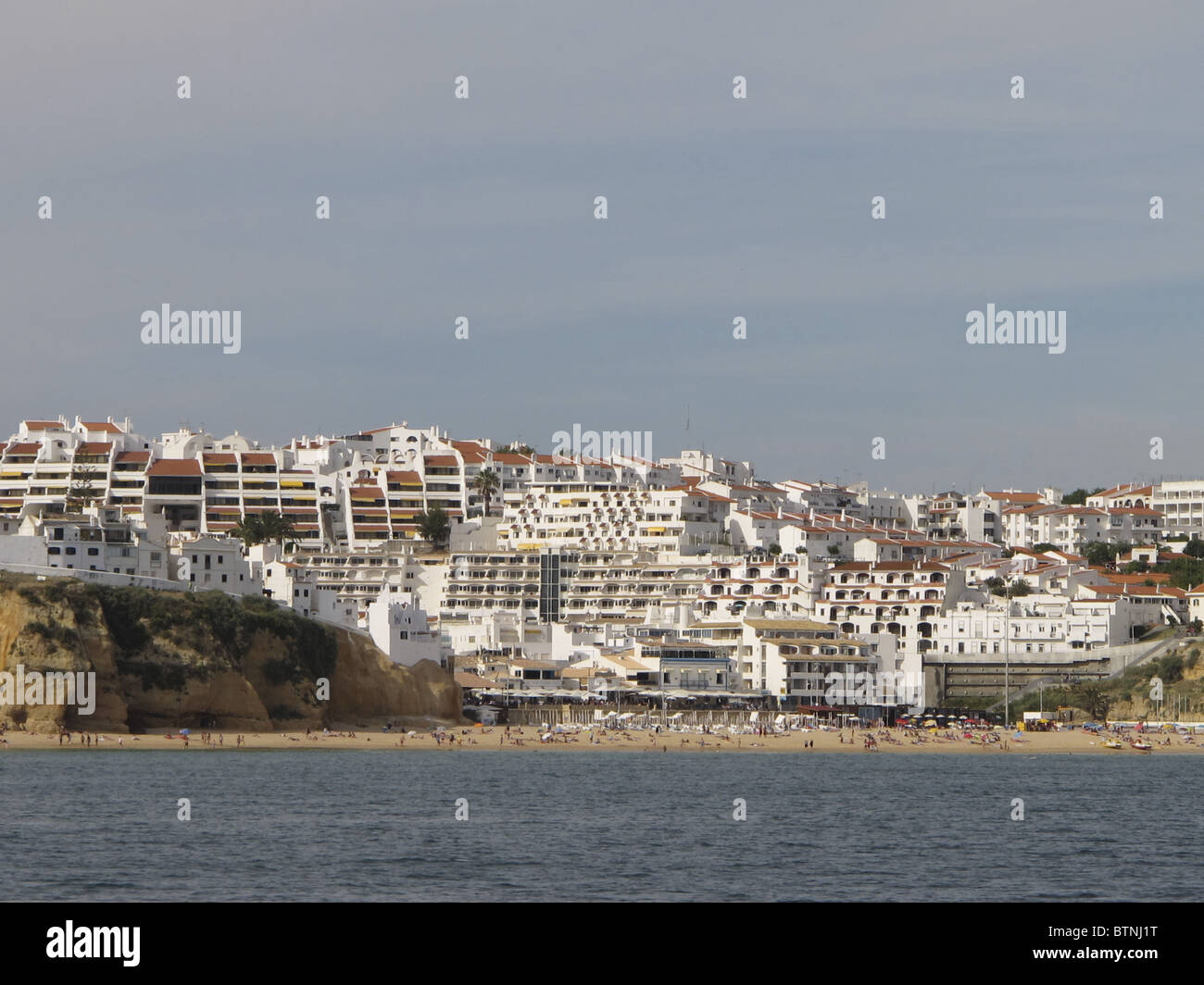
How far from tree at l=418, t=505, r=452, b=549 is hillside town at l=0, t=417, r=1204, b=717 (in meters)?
0.20

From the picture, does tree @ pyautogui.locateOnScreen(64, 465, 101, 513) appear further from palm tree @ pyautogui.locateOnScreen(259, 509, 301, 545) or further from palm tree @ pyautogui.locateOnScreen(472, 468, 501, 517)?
palm tree @ pyautogui.locateOnScreen(472, 468, 501, 517)

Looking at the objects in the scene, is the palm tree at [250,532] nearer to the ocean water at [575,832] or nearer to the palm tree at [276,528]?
the palm tree at [276,528]

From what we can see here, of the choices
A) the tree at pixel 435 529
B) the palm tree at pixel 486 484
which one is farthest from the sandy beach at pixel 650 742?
the palm tree at pixel 486 484

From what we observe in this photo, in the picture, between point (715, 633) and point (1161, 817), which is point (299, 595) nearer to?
point (715, 633)

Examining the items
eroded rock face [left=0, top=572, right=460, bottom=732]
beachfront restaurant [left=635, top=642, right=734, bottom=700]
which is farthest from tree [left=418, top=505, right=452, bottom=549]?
eroded rock face [left=0, top=572, right=460, bottom=732]

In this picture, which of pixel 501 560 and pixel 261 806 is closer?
pixel 261 806

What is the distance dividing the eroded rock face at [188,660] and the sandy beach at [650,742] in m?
1.77

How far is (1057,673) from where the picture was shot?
120m

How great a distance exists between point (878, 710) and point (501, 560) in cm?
4147

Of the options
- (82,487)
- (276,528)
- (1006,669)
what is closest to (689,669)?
(1006,669)

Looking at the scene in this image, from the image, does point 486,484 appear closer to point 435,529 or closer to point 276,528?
point 435,529

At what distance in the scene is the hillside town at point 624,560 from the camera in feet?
373
